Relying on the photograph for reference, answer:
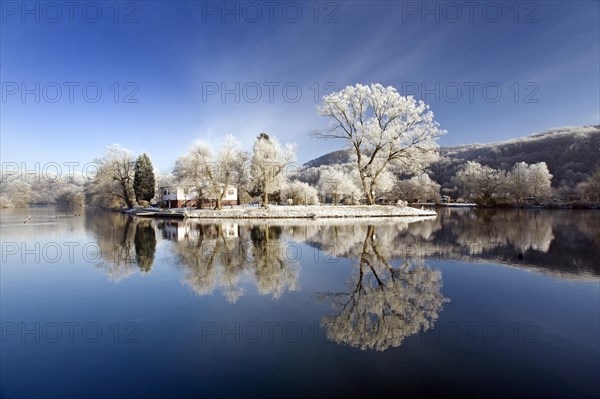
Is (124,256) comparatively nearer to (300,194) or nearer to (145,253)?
(145,253)

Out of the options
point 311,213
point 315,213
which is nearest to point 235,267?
point 311,213

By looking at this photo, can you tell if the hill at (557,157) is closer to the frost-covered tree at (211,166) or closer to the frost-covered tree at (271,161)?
the frost-covered tree at (271,161)

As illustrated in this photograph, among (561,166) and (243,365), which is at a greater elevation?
(561,166)

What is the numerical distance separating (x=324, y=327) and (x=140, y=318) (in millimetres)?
3868

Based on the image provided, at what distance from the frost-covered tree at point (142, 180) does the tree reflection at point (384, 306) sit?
59.5m

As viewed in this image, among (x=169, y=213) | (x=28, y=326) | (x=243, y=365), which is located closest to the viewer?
(x=243, y=365)

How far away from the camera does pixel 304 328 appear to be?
5859 mm

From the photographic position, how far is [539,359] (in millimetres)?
4637

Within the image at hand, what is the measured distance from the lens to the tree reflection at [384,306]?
5507mm

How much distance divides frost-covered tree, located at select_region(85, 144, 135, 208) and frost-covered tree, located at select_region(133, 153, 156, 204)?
208 centimetres

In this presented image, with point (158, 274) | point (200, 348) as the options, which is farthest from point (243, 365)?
point (158, 274)

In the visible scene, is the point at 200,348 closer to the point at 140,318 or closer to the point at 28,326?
the point at 140,318

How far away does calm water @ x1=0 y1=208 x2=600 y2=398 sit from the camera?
4.15 m

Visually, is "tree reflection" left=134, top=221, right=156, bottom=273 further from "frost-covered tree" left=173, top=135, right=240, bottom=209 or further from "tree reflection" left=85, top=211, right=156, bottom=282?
"frost-covered tree" left=173, top=135, right=240, bottom=209
